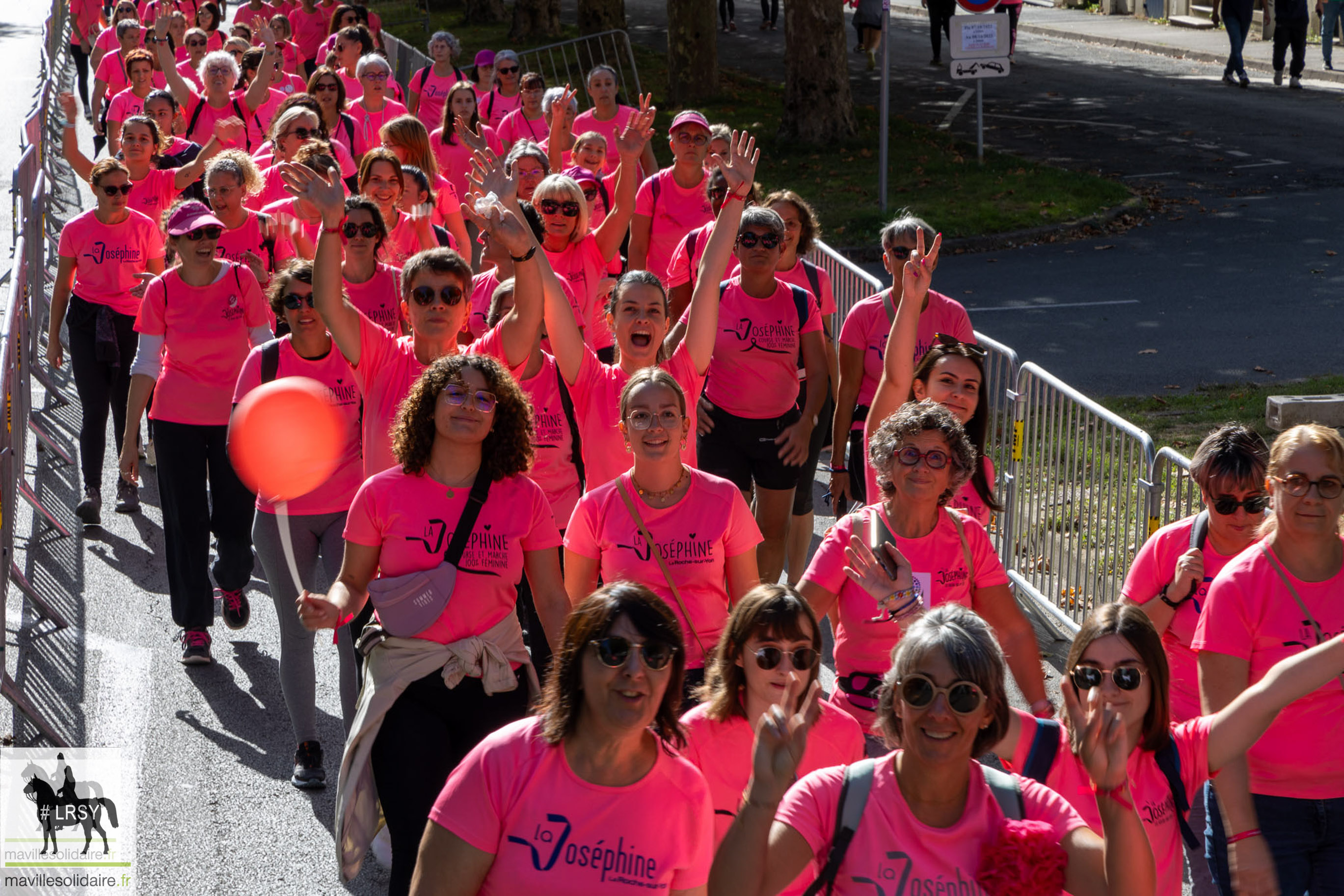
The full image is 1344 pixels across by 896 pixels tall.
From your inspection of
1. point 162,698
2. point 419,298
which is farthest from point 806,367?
point 162,698

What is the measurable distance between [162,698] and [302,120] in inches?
173

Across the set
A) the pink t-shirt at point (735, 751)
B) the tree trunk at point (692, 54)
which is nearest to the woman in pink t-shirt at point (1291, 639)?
the pink t-shirt at point (735, 751)

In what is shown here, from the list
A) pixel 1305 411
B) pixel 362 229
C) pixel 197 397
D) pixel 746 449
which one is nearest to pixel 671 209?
pixel 746 449

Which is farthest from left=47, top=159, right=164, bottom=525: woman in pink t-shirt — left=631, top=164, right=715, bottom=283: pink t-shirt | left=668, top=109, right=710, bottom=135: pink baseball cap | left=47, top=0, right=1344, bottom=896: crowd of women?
left=668, top=109, right=710, bottom=135: pink baseball cap

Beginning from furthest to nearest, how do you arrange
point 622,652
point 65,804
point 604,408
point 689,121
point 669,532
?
point 689,121 → point 604,408 → point 65,804 → point 669,532 → point 622,652

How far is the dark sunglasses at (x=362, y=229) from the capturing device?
6.84 metres

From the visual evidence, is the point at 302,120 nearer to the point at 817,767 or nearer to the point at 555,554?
the point at 555,554

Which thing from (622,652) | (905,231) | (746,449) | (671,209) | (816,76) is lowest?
(746,449)

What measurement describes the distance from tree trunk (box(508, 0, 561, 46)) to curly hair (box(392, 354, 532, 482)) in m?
28.6

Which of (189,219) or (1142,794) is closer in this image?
(1142,794)

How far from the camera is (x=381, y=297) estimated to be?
7.08 m

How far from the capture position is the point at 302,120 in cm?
1001

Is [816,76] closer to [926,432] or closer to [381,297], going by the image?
[381,297]

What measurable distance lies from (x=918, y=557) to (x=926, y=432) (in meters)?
0.39
